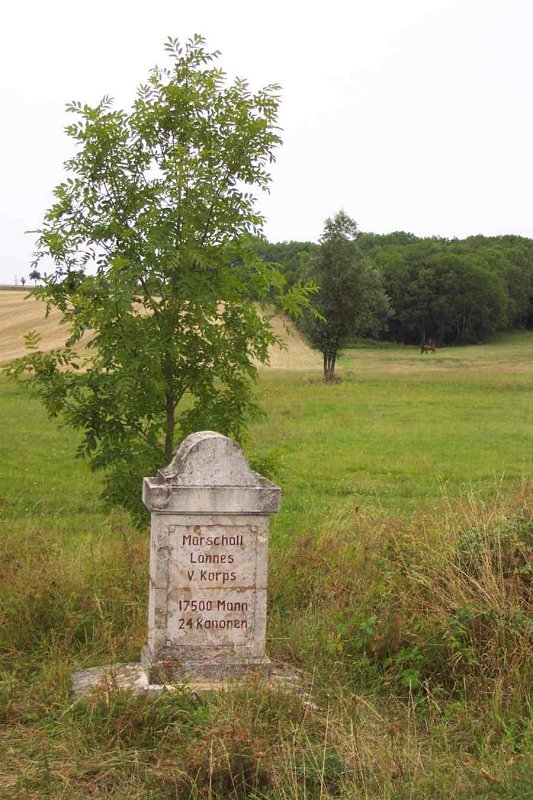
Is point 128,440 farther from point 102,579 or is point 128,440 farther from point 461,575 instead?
point 461,575

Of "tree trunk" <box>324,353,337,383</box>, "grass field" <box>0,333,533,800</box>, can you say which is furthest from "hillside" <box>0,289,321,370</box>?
"grass field" <box>0,333,533,800</box>

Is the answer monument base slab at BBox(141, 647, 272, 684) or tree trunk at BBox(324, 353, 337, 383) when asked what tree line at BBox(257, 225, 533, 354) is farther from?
monument base slab at BBox(141, 647, 272, 684)

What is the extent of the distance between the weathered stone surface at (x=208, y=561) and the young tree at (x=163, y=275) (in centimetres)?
186

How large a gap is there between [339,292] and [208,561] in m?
37.9

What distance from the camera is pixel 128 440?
339 inches

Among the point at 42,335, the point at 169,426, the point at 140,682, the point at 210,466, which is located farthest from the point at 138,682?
the point at 42,335

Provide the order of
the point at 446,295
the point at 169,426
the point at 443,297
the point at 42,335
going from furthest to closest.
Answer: the point at 446,295, the point at 443,297, the point at 42,335, the point at 169,426

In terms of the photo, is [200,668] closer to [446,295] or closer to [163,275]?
[163,275]

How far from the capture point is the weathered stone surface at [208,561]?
6.42 metres

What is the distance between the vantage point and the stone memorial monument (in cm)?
641

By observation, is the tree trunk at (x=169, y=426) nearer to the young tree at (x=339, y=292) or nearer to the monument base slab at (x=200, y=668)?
the monument base slab at (x=200, y=668)

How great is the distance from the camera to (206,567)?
257 inches

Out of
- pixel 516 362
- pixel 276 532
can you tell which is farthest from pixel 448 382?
pixel 276 532

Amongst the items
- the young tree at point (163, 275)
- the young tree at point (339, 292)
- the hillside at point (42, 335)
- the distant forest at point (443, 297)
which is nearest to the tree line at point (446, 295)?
the distant forest at point (443, 297)
